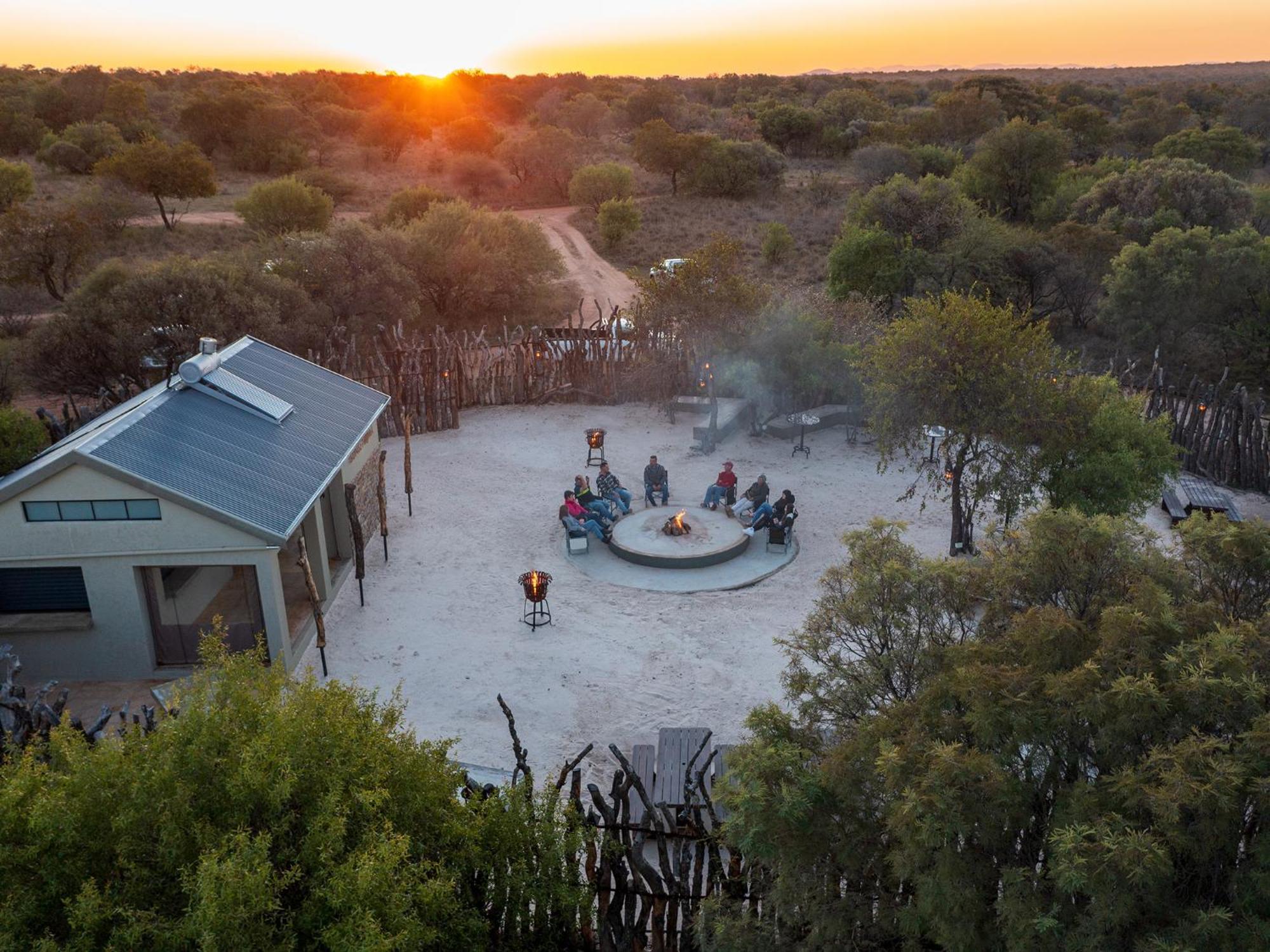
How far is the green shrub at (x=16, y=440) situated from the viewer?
50.0 ft

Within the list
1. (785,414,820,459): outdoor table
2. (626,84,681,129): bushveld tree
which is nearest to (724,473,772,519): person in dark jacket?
(785,414,820,459): outdoor table

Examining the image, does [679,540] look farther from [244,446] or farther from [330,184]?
[330,184]

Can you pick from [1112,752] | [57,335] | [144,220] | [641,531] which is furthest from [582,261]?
[1112,752]

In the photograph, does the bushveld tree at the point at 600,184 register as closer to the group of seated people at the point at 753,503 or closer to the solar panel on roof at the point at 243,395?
the group of seated people at the point at 753,503

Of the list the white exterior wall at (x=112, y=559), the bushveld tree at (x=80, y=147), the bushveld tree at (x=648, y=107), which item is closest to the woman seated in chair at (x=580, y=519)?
the white exterior wall at (x=112, y=559)

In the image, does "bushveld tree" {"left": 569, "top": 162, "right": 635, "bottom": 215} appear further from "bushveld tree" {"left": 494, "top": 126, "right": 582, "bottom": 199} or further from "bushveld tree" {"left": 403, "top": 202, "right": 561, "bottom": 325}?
"bushveld tree" {"left": 403, "top": 202, "right": 561, "bottom": 325}

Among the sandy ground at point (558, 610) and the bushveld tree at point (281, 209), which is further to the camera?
the bushveld tree at point (281, 209)

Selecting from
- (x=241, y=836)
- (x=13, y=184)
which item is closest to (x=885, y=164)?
(x=13, y=184)

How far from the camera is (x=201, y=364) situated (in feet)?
50.3

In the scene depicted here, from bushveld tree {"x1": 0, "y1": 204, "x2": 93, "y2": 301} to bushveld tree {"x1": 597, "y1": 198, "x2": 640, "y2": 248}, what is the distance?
2336 centimetres

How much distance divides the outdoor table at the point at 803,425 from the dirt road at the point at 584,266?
14.0 meters

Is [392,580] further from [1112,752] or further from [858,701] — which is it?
[1112,752]

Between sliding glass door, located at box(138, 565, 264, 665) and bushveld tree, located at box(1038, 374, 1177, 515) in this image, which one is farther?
bushveld tree, located at box(1038, 374, 1177, 515)

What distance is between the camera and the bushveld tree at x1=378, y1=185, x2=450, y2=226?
42.3 metres
